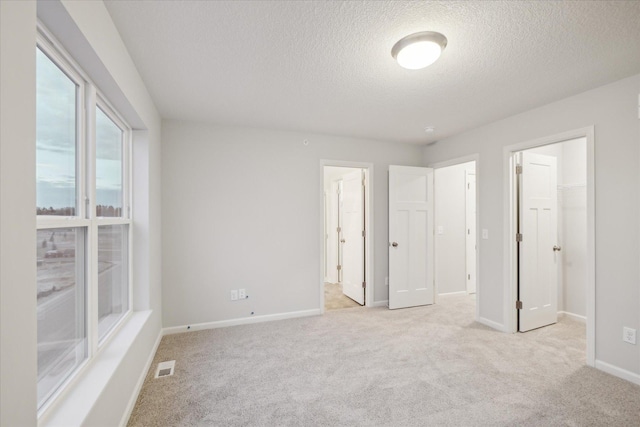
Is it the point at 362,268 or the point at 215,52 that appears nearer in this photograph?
the point at 215,52

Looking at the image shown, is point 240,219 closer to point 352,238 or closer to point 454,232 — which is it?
point 352,238

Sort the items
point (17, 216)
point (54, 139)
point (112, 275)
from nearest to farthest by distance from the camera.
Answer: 1. point (17, 216)
2. point (54, 139)
3. point (112, 275)

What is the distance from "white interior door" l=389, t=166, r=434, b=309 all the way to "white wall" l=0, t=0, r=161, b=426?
3149mm

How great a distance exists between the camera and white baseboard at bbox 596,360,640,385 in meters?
2.31

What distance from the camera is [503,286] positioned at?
3406 mm

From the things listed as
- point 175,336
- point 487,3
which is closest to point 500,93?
point 487,3

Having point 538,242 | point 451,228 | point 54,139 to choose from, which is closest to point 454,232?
point 451,228

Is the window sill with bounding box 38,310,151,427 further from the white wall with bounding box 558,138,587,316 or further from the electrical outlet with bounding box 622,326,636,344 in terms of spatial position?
the white wall with bounding box 558,138,587,316

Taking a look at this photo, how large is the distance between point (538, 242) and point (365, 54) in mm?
3102

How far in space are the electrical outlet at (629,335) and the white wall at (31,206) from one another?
3699mm

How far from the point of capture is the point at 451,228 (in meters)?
4.93

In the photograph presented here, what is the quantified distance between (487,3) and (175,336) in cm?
397

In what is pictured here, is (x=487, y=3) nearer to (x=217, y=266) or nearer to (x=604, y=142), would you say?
(x=604, y=142)

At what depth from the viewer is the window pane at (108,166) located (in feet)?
6.22
